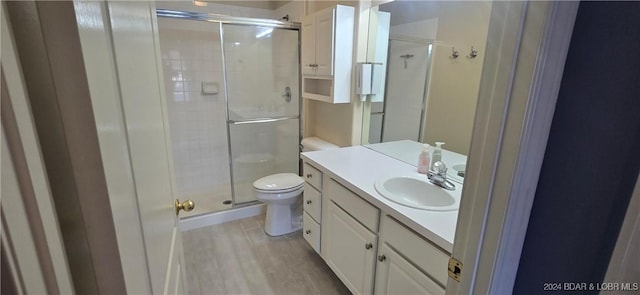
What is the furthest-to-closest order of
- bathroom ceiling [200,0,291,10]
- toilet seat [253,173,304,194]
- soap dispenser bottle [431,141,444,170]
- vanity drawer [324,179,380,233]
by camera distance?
bathroom ceiling [200,0,291,10] < toilet seat [253,173,304,194] < soap dispenser bottle [431,141,444,170] < vanity drawer [324,179,380,233]

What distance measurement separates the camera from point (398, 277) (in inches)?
51.3

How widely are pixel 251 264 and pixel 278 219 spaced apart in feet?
1.51

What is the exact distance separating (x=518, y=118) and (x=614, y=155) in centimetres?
17

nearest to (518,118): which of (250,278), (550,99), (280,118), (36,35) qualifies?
(550,99)

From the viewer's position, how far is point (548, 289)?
2.12ft

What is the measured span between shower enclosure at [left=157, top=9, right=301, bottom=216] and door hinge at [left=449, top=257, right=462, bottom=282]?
2.42m

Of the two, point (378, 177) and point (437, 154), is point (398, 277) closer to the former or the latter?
point (378, 177)

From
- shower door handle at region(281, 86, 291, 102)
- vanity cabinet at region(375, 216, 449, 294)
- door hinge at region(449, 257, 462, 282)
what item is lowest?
vanity cabinet at region(375, 216, 449, 294)

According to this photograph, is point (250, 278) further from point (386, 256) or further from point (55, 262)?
point (55, 262)

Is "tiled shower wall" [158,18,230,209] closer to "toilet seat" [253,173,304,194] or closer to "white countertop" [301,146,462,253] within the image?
"toilet seat" [253,173,304,194]

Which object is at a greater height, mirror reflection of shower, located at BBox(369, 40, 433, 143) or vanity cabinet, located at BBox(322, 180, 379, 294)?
mirror reflection of shower, located at BBox(369, 40, 433, 143)

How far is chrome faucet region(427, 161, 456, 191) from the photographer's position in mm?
1494

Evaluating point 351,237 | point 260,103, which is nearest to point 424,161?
point 351,237

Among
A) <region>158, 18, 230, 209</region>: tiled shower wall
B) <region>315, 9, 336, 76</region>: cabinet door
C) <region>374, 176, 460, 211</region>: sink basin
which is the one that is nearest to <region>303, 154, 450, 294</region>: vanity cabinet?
<region>374, 176, 460, 211</region>: sink basin
